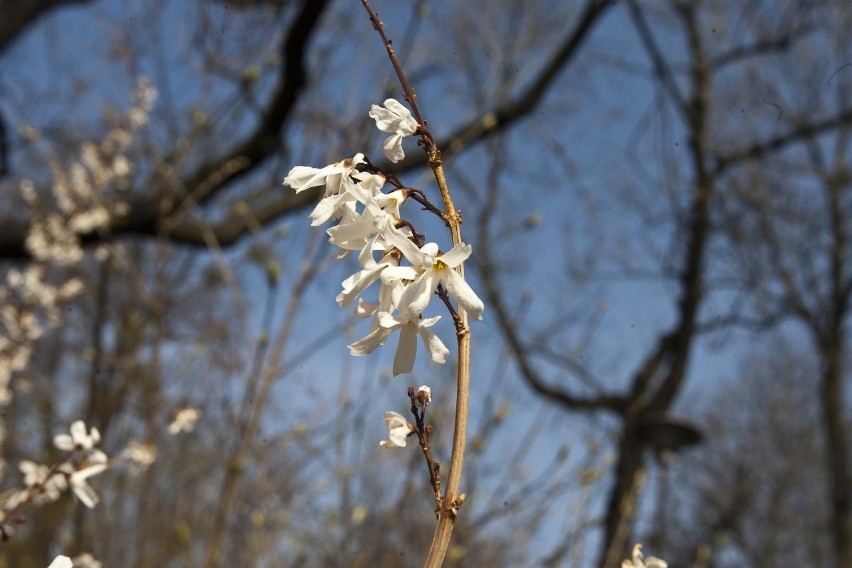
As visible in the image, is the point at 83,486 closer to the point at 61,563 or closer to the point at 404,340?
the point at 61,563

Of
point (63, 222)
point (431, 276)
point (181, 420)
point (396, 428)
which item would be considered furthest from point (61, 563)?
point (63, 222)

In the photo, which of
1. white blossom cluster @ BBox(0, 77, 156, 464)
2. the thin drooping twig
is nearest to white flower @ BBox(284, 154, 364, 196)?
the thin drooping twig

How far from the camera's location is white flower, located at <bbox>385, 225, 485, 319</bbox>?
913mm

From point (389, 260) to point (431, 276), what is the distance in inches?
3.0

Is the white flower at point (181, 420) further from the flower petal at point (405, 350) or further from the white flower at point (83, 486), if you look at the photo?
the flower petal at point (405, 350)

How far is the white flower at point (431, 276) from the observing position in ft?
2.99

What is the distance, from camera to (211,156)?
5.91 metres

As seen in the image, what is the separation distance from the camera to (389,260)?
990mm

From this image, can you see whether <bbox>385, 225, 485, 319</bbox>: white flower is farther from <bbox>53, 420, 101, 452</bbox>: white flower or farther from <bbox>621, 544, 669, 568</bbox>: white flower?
<bbox>53, 420, 101, 452</bbox>: white flower

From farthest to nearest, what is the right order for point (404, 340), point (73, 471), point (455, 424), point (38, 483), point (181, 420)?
point (181, 420) < point (73, 471) < point (38, 483) < point (404, 340) < point (455, 424)

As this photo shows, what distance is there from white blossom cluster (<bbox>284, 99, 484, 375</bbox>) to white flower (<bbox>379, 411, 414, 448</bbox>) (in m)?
0.05

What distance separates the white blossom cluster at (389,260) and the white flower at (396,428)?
0.05m

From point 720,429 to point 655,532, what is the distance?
9.57 m

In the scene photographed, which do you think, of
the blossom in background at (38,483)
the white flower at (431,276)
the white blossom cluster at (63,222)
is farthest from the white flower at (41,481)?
the white blossom cluster at (63,222)
